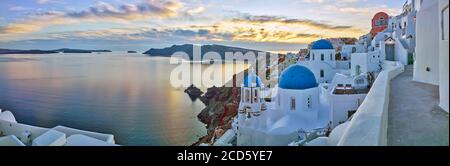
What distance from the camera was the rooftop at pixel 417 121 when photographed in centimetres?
311

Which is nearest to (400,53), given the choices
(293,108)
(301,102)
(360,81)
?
(360,81)

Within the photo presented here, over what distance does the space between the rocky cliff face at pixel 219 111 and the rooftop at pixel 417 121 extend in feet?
33.7

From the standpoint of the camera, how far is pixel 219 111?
24625 mm

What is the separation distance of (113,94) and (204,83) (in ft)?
83.4

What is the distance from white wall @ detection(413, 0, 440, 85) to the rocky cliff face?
935 cm

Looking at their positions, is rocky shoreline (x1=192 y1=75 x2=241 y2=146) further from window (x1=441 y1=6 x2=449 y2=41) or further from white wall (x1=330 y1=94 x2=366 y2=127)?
window (x1=441 y1=6 x2=449 y2=41)

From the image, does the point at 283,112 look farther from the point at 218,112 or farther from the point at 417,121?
the point at 218,112

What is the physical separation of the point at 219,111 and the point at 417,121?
829 inches

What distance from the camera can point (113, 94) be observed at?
19938mm

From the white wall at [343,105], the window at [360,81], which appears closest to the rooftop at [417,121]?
the white wall at [343,105]

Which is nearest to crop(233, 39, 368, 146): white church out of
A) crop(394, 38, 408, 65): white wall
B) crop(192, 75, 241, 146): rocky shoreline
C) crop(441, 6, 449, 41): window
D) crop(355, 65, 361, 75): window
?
crop(355, 65, 361, 75): window

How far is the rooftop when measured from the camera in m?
3.11
